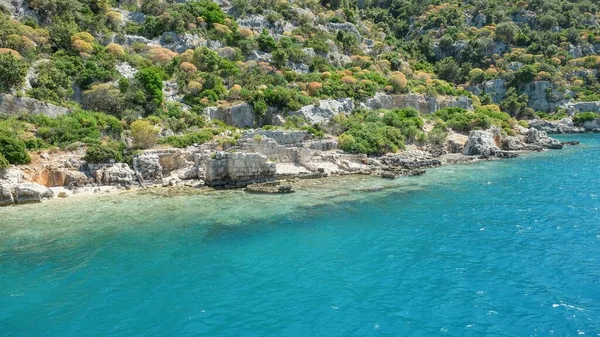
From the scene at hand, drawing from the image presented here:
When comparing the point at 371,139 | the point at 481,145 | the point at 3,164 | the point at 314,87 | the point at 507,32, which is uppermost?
the point at 507,32

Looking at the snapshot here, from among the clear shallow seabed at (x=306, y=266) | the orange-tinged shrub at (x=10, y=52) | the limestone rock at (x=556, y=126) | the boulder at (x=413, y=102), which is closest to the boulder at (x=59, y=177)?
the clear shallow seabed at (x=306, y=266)

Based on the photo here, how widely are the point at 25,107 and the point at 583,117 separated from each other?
99.9 metres

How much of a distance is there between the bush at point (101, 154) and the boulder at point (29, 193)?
209 inches

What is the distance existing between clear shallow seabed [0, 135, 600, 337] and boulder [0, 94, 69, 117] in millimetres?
15373

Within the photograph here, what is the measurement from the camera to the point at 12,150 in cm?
3275

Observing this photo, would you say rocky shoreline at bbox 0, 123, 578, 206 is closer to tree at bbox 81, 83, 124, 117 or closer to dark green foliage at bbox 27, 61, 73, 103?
dark green foliage at bbox 27, 61, 73, 103

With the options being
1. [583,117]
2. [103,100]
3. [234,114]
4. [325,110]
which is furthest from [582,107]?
[103,100]

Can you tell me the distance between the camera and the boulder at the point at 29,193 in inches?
1182

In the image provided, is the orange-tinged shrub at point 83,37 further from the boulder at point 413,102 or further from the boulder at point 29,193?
the boulder at point 413,102

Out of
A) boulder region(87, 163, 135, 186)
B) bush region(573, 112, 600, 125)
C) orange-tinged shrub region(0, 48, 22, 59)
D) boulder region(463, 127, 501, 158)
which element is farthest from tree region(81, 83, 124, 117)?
bush region(573, 112, 600, 125)

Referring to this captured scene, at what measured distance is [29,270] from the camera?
17578 millimetres

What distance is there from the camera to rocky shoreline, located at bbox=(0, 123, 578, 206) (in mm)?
33062

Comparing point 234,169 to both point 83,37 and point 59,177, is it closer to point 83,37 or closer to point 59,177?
point 59,177

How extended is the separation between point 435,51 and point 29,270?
352 ft
